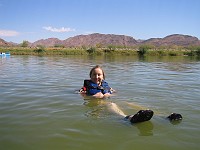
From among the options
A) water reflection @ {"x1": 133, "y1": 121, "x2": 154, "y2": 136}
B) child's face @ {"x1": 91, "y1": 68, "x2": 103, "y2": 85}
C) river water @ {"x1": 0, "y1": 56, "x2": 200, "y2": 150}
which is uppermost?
child's face @ {"x1": 91, "y1": 68, "x2": 103, "y2": 85}

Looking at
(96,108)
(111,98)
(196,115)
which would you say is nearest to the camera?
(196,115)

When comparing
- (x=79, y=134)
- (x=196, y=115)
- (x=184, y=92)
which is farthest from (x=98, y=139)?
(x=184, y=92)

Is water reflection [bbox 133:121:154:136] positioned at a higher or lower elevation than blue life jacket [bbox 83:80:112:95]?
lower

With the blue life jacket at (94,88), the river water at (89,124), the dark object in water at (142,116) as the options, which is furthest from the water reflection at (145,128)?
the blue life jacket at (94,88)

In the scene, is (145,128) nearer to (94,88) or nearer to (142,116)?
(142,116)

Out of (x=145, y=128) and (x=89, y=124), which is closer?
(x=145, y=128)

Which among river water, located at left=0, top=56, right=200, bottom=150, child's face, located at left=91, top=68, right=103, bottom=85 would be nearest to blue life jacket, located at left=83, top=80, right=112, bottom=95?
child's face, located at left=91, top=68, right=103, bottom=85

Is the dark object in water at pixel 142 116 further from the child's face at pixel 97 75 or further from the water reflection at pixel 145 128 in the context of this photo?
the child's face at pixel 97 75

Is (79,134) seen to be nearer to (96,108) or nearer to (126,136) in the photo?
(126,136)

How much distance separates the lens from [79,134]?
4973 mm

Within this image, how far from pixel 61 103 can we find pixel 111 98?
1636mm

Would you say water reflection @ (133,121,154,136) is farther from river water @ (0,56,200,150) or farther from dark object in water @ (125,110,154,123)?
dark object in water @ (125,110,154,123)

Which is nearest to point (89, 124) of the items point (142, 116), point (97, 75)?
point (142, 116)

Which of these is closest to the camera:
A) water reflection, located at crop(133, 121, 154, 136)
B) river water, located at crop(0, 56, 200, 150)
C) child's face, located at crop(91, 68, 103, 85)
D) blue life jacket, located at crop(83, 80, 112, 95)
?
river water, located at crop(0, 56, 200, 150)
